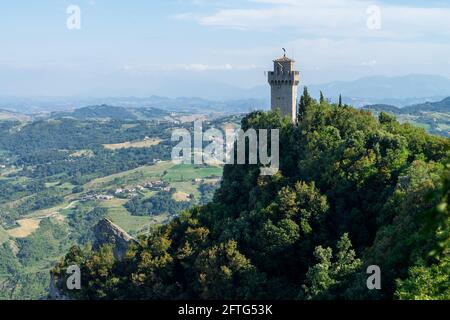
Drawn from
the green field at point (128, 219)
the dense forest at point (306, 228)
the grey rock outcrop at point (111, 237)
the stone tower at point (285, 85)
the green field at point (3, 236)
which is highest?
the stone tower at point (285, 85)

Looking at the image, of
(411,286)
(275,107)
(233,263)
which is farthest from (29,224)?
(411,286)

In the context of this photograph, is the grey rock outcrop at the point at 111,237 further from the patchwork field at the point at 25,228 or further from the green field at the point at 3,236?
the patchwork field at the point at 25,228

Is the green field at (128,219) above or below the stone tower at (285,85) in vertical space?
below

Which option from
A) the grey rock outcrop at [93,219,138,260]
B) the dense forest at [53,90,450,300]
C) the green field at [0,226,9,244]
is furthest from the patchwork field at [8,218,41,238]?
the dense forest at [53,90,450,300]

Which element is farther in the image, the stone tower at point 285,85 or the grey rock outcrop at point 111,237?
the grey rock outcrop at point 111,237

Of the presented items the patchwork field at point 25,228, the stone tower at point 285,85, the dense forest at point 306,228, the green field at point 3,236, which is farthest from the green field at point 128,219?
the dense forest at point 306,228
